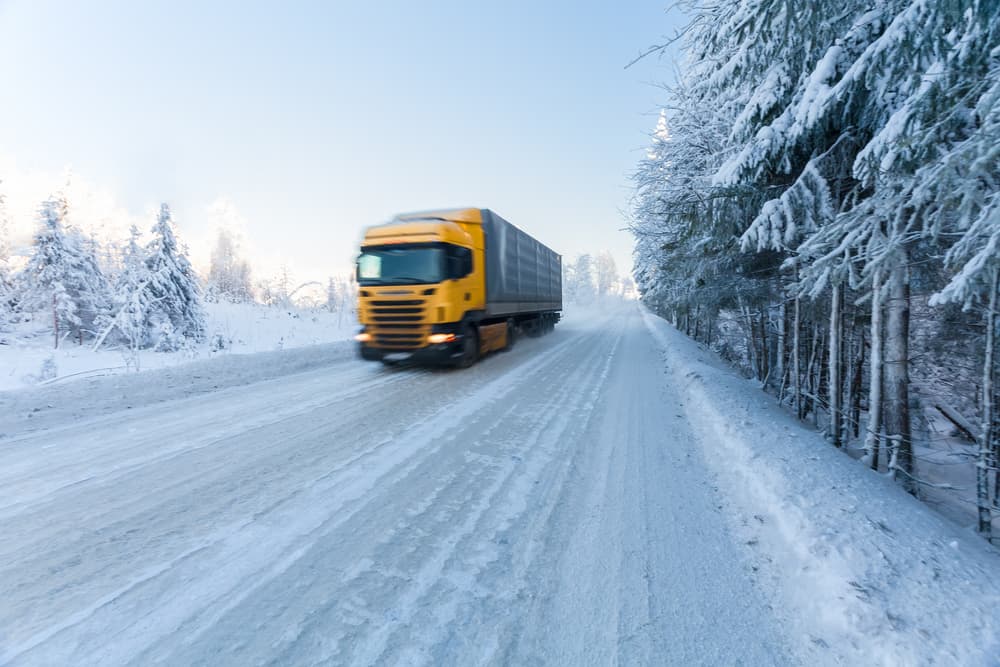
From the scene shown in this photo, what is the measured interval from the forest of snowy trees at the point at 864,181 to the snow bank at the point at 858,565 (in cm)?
151

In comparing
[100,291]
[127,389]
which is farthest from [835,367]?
[100,291]

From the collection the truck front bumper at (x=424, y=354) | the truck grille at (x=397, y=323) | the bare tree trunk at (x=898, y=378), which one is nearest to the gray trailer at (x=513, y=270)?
the truck front bumper at (x=424, y=354)

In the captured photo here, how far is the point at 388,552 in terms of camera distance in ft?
8.16

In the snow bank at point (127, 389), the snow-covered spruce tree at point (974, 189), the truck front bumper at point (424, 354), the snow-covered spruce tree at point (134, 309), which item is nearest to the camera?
the snow-covered spruce tree at point (974, 189)

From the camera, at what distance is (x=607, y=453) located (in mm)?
4273

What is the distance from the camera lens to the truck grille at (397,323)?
8.71 m

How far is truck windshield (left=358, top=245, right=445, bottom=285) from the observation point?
8938 millimetres

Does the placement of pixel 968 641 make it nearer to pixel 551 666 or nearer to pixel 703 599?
pixel 703 599

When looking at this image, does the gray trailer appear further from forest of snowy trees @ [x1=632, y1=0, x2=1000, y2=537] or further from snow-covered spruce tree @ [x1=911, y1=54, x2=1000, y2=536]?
snow-covered spruce tree @ [x1=911, y1=54, x2=1000, y2=536]

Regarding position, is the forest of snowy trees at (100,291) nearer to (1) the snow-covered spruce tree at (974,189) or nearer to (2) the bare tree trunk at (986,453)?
(1) the snow-covered spruce tree at (974,189)

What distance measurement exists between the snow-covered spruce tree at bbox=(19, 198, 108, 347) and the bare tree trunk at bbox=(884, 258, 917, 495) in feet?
104

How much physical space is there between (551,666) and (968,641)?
1723 millimetres

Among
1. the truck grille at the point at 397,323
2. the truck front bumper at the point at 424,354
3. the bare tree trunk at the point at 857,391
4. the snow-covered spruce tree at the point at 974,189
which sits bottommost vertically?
the bare tree trunk at the point at 857,391

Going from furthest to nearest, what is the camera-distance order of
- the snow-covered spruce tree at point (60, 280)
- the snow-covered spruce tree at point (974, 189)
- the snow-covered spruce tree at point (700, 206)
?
the snow-covered spruce tree at point (60, 280), the snow-covered spruce tree at point (700, 206), the snow-covered spruce tree at point (974, 189)
